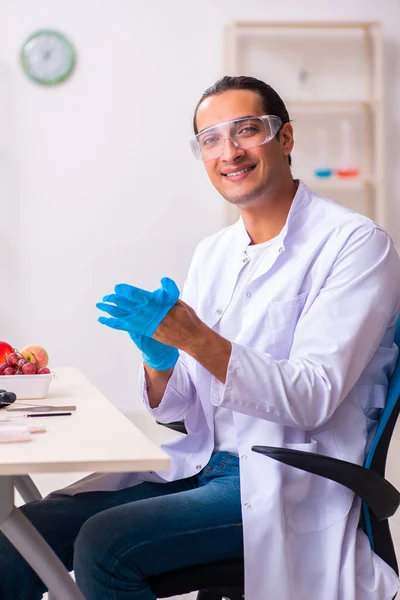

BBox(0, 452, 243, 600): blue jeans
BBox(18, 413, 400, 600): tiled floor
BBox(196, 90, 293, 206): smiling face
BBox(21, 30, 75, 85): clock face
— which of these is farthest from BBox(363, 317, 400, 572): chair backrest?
BBox(21, 30, 75, 85): clock face

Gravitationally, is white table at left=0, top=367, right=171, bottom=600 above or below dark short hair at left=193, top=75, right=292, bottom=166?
below

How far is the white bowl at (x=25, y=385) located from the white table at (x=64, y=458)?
16cm

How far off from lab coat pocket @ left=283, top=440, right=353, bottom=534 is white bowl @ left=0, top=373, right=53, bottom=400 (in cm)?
48

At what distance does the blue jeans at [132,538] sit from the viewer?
1.08 meters

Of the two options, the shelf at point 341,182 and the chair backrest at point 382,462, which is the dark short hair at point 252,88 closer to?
the chair backrest at point 382,462

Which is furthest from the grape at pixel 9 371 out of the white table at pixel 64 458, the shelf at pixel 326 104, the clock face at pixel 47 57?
the clock face at pixel 47 57

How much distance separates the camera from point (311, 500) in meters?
1.22

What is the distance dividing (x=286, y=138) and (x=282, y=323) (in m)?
0.47

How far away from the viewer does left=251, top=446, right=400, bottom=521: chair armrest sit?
109 centimetres

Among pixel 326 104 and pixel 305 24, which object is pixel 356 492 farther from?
pixel 305 24

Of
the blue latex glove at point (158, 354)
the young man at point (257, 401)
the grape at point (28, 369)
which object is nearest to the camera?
the young man at point (257, 401)

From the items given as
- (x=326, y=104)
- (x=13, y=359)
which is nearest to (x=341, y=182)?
(x=326, y=104)

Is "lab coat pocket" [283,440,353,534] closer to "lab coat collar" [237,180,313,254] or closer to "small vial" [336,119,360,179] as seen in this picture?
"lab coat collar" [237,180,313,254]

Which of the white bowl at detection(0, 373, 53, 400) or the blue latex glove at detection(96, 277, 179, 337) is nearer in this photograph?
the blue latex glove at detection(96, 277, 179, 337)
